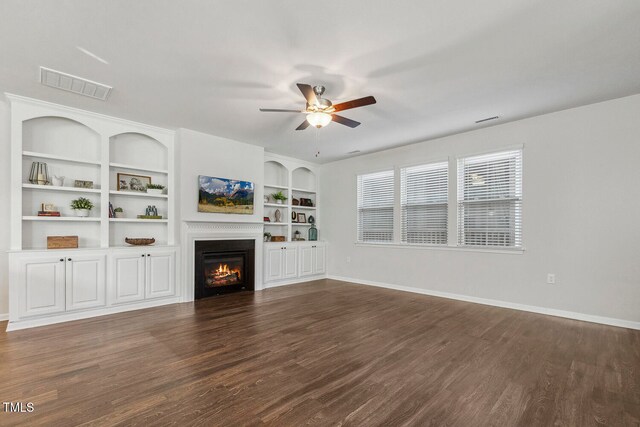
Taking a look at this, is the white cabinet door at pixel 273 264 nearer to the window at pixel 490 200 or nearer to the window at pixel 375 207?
the window at pixel 375 207

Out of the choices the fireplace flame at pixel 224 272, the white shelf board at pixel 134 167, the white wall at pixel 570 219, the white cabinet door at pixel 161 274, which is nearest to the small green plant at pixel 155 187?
the white shelf board at pixel 134 167

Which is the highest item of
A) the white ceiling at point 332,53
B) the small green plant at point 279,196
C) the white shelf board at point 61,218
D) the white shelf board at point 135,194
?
the white ceiling at point 332,53

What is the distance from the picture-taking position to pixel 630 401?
2.17 metres

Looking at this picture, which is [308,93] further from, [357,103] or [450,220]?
[450,220]

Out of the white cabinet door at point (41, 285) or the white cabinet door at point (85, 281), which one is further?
the white cabinet door at point (85, 281)

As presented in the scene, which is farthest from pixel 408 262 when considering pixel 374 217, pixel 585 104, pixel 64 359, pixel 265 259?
pixel 64 359

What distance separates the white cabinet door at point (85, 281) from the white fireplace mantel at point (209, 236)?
3.67 feet

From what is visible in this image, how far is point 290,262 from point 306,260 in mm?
461

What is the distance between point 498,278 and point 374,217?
2629 mm

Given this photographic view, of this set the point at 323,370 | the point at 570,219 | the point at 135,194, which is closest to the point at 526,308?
the point at 570,219

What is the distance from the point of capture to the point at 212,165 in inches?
211

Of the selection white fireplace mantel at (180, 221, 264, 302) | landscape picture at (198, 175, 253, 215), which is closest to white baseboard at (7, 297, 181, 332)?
white fireplace mantel at (180, 221, 264, 302)

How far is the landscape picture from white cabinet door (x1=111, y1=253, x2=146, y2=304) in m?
1.25

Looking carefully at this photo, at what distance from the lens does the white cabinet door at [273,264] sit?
6199mm
